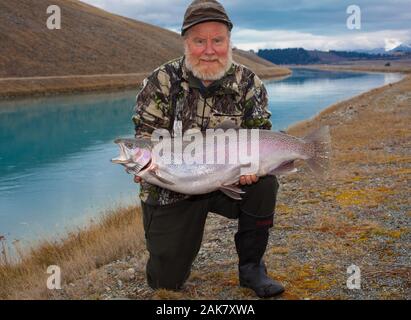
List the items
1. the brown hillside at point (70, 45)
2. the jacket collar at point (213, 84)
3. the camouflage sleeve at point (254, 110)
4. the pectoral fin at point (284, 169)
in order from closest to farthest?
1. the pectoral fin at point (284, 169)
2. the jacket collar at point (213, 84)
3. the camouflage sleeve at point (254, 110)
4. the brown hillside at point (70, 45)

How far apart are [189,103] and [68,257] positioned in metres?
3.36

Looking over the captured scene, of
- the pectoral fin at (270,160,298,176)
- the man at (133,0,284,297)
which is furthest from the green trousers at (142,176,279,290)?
the pectoral fin at (270,160,298,176)

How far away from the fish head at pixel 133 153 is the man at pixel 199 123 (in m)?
0.50

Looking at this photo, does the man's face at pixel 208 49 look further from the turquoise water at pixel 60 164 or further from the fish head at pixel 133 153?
the turquoise water at pixel 60 164

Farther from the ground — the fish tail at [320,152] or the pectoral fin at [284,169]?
the fish tail at [320,152]

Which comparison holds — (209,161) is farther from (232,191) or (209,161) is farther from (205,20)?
(205,20)

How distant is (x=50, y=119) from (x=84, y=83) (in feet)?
75.1

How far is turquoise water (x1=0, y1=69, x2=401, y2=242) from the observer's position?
1151cm

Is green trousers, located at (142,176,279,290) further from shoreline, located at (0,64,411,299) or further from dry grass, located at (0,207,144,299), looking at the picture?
dry grass, located at (0,207,144,299)

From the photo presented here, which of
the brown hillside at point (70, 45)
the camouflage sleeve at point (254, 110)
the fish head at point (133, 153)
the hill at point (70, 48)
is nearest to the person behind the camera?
the fish head at point (133, 153)

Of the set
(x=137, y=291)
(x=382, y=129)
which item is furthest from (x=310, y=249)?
(x=382, y=129)

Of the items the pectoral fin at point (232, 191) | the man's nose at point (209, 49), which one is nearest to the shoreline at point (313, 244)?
the pectoral fin at point (232, 191)

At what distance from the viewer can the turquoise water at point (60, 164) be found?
37.8ft
